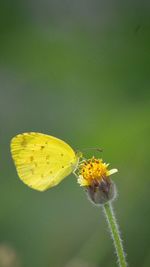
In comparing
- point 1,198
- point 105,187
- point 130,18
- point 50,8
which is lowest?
point 105,187

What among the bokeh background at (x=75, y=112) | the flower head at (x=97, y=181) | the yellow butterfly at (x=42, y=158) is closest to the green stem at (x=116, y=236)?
the flower head at (x=97, y=181)

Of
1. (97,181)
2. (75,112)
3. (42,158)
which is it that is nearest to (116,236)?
(97,181)

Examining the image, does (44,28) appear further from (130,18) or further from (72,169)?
(72,169)

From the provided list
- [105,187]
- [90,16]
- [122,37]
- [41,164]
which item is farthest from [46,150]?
[90,16]

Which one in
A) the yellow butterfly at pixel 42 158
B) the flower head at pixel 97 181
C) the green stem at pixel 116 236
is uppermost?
the yellow butterfly at pixel 42 158

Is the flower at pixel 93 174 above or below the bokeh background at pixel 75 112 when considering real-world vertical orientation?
below

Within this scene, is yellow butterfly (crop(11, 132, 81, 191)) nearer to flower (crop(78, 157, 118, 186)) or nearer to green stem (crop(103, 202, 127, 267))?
flower (crop(78, 157, 118, 186))

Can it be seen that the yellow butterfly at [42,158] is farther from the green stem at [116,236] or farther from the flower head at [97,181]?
the green stem at [116,236]


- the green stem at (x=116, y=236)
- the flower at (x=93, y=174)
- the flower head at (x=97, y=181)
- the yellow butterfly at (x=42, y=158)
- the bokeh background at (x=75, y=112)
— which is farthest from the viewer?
the bokeh background at (x=75, y=112)
